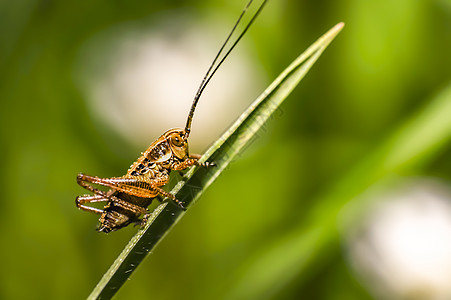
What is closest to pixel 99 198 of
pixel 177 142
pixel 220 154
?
pixel 177 142

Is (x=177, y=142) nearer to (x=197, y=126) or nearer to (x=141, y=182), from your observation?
(x=141, y=182)

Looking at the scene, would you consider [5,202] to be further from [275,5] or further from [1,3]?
[275,5]

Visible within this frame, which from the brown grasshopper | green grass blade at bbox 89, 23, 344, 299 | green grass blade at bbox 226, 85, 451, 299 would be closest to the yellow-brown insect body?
the brown grasshopper

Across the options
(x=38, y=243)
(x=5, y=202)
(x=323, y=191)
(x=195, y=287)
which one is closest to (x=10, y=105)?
(x=5, y=202)

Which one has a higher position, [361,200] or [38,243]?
[361,200]

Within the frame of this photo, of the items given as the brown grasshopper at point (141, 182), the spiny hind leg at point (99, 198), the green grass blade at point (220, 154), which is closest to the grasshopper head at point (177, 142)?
the brown grasshopper at point (141, 182)

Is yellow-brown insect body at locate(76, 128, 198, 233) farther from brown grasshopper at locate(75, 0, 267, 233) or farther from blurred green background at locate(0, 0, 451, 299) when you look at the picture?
blurred green background at locate(0, 0, 451, 299)

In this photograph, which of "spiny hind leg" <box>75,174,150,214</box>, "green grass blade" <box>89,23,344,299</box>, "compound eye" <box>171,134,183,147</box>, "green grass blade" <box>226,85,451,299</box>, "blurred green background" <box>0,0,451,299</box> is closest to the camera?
"green grass blade" <box>89,23,344,299</box>
